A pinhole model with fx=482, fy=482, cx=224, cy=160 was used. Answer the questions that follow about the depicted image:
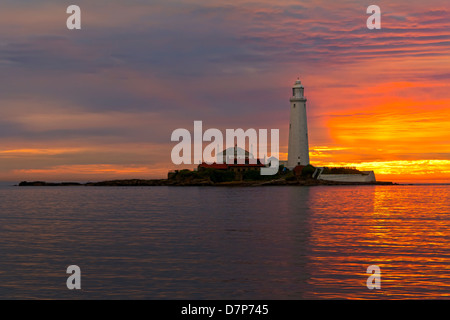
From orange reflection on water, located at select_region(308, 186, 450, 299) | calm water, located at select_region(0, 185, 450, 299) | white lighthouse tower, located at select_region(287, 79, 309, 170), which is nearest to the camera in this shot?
orange reflection on water, located at select_region(308, 186, 450, 299)

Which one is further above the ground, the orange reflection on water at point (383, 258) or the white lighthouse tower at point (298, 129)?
the white lighthouse tower at point (298, 129)

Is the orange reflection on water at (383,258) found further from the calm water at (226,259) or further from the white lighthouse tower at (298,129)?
the white lighthouse tower at (298,129)

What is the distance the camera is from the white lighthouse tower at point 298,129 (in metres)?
129

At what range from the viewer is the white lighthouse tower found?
129250mm

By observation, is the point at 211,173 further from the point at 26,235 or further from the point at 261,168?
the point at 26,235

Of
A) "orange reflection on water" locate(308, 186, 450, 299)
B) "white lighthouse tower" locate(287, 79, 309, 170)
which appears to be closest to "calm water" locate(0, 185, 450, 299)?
"orange reflection on water" locate(308, 186, 450, 299)

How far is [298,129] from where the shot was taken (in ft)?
423

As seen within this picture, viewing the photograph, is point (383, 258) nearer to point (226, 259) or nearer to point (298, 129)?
point (226, 259)

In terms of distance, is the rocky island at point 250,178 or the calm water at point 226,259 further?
the rocky island at point 250,178

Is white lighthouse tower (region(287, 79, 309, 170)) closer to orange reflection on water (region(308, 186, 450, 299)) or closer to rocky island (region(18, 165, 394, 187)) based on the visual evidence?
rocky island (region(18, 165, 394, 187))

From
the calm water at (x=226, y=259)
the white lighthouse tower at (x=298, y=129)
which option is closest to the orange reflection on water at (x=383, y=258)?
the calm water at (x=226, y=259)

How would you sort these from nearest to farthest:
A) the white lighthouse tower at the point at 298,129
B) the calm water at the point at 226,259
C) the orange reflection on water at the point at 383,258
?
1. the orange reflection on water at the point at 383,258
2. the calm water at the point at 226,259
3. the white lighthouse tower at the point at 298,129
